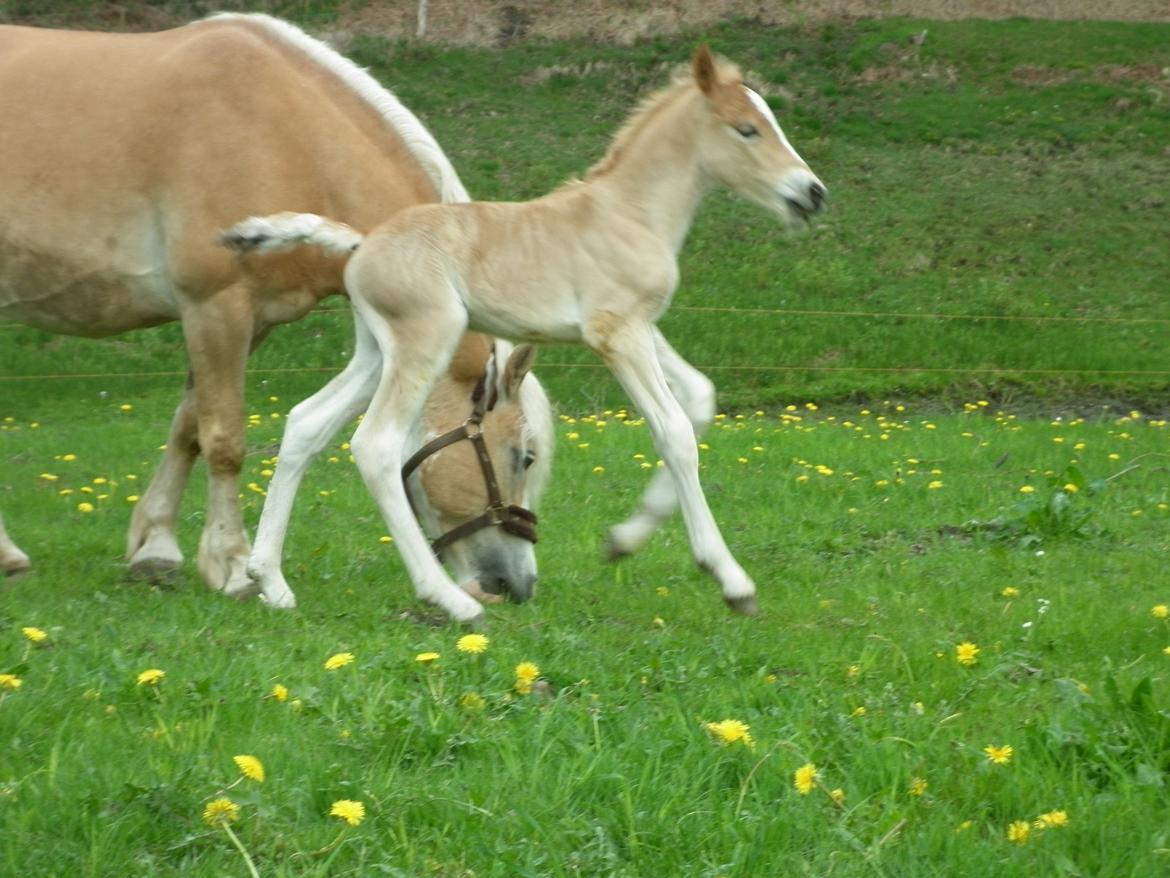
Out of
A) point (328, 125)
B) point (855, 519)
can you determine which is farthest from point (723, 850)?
point (855, 519)

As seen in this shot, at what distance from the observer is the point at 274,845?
3.08m

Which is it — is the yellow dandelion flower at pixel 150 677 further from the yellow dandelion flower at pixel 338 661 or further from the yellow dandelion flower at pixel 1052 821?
the yellow dandelion flower at pixel 1052 821

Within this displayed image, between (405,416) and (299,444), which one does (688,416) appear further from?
(299,444)

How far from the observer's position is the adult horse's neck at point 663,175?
18.5ft

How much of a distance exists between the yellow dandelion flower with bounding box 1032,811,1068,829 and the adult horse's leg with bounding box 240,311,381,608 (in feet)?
10.3

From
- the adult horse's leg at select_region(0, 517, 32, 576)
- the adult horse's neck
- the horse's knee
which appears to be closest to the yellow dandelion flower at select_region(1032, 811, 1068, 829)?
the adult horse's neck

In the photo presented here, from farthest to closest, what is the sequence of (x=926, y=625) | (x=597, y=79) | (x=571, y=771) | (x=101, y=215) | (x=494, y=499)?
1. (x=597, y=79)
2. (x=101, y=215)
3. (x=494, y=499)
4. (x=926, y=625)
5. (x=571, y=771)

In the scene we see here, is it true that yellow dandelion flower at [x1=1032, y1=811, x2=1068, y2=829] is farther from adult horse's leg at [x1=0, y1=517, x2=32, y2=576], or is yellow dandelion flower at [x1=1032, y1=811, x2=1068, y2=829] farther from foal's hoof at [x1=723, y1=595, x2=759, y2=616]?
adult horse's leg at [x1=0, y1=517, x2=32, y2=576]

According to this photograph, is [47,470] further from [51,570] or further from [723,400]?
[723,400]

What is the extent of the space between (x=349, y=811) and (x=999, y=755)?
1573 millimetres

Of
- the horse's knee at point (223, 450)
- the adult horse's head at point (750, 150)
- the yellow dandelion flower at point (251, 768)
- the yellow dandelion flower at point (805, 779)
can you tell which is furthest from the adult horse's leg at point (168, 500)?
the yellow dandelion flower at point (805, 779)

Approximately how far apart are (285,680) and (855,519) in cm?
439

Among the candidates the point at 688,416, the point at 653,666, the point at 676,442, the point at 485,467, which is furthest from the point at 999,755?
the point at 485,467

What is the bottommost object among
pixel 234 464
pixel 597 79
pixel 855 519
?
pixel 597 79
